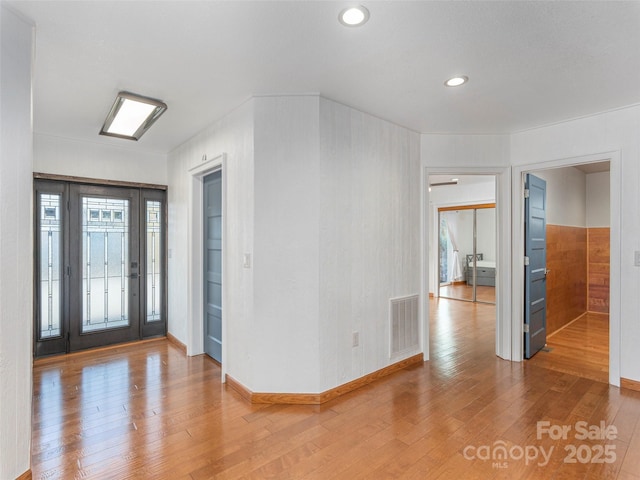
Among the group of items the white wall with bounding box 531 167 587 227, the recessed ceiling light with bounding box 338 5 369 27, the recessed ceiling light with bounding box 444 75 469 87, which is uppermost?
the recessed ceiling light with bounding box 444 75 469 87

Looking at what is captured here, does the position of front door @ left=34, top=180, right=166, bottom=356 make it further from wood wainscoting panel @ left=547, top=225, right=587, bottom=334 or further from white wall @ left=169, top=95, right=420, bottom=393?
wood wainscoting panel @ left=547, top=225, right=587, bottom=334

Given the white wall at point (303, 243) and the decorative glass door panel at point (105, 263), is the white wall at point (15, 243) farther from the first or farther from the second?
the decorative glass door panel at point (105, 263)

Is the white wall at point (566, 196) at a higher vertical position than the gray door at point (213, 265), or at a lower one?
higher

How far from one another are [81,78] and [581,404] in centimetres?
472

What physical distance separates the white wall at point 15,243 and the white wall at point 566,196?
5.11 metres

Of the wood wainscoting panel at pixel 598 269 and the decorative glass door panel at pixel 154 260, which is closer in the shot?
the decorative glass door panel at pixel 154 260

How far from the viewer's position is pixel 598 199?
5910mm

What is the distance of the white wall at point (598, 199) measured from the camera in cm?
582

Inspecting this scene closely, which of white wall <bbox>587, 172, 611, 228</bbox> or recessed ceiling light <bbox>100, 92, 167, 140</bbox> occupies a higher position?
recessed ceiling light <bbox>100, 92, 167, 140</bbox>

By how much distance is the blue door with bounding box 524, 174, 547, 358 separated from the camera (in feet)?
12.4

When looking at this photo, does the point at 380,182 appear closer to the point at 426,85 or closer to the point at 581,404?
the point at 426,85

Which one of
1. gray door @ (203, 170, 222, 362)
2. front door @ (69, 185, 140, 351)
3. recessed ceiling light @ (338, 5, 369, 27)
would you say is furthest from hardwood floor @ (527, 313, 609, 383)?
front door @ (69, 185, 140, 351)

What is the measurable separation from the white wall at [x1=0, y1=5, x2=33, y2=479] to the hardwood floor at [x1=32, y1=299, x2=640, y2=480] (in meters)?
0.41

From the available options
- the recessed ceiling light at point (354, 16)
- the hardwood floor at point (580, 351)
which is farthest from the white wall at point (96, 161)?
the hardwood floor at point (580, 351)
